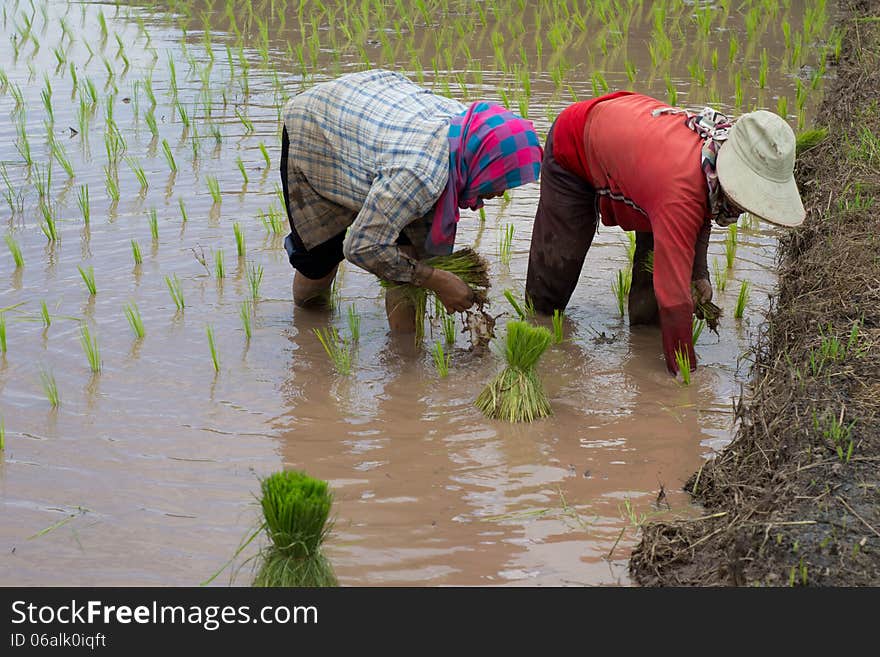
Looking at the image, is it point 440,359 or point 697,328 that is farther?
point 697,328

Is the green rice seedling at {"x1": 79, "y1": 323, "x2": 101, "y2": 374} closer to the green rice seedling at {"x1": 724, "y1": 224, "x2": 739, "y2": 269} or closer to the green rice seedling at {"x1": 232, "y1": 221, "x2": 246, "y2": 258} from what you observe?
the green rice seedling at {"x1": 232, "y1": 221, "x2": 246, "y2": 258}

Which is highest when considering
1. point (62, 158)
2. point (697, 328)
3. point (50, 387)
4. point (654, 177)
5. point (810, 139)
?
point (654, 177)

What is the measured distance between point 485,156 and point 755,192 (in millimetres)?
802

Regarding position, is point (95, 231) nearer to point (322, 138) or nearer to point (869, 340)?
point (322, 138)

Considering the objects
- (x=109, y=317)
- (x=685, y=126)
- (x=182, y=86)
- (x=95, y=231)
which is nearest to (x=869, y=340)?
(x=685, y=126)

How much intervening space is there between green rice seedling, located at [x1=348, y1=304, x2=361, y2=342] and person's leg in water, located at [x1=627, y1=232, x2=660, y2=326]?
3.31 feet

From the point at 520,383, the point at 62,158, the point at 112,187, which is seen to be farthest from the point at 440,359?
the point at 62,158

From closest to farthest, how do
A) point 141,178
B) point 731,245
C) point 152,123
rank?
point 731,245 → point 141,178 → point 152,123

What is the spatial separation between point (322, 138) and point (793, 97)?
3.99 meters

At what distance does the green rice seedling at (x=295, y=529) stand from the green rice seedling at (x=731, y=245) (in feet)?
9.21

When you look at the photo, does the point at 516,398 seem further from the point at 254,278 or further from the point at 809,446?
the point at 254,278

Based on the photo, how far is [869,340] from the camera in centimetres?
298

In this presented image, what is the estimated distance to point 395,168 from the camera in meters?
3.37

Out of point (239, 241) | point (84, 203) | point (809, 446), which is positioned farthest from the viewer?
point (84, 203)
